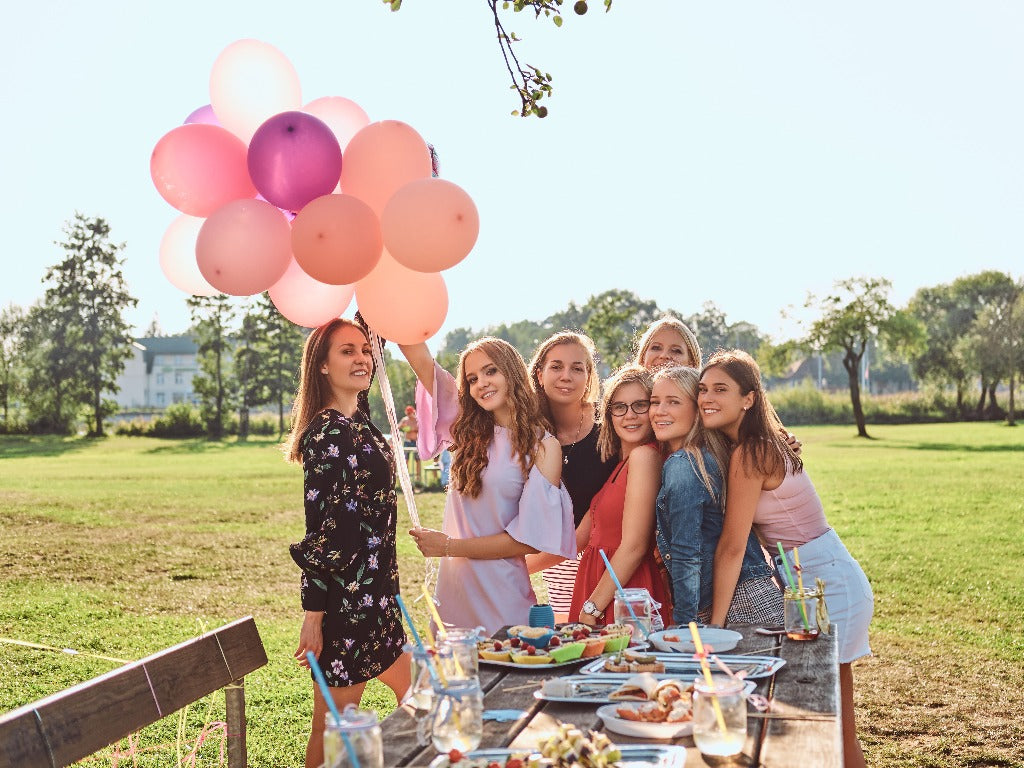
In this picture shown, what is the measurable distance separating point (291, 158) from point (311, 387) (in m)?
0.91

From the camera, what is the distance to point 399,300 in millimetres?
4109

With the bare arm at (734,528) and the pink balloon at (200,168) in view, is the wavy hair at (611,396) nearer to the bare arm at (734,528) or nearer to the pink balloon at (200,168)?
the bare arm at (734,528)

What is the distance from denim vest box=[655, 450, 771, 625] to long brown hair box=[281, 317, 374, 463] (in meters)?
1.35

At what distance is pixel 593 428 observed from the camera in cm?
480

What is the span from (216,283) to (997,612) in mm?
8320

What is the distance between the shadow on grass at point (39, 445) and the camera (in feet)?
122

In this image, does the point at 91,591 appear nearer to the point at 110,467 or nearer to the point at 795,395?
the point at 110,467

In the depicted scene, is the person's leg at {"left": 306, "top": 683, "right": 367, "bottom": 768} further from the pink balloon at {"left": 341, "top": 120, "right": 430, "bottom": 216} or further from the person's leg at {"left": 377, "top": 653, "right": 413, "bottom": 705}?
the pink balloon at {"left": 341, "top": 120, "right": 430, "bottom": 216}

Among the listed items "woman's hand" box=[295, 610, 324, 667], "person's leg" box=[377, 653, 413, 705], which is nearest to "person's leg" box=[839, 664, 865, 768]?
"person's leg" box=[377, 653, 413, 705]

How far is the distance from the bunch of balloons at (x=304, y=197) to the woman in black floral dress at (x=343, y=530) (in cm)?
24

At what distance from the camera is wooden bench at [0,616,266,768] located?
98.3 inches

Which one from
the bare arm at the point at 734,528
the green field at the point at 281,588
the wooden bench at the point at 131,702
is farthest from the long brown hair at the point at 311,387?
the green field at the point at 281,588

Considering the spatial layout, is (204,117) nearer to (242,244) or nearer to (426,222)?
(242,244)

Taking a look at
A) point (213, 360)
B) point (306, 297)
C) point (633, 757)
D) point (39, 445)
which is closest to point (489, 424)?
point (306, 297)
